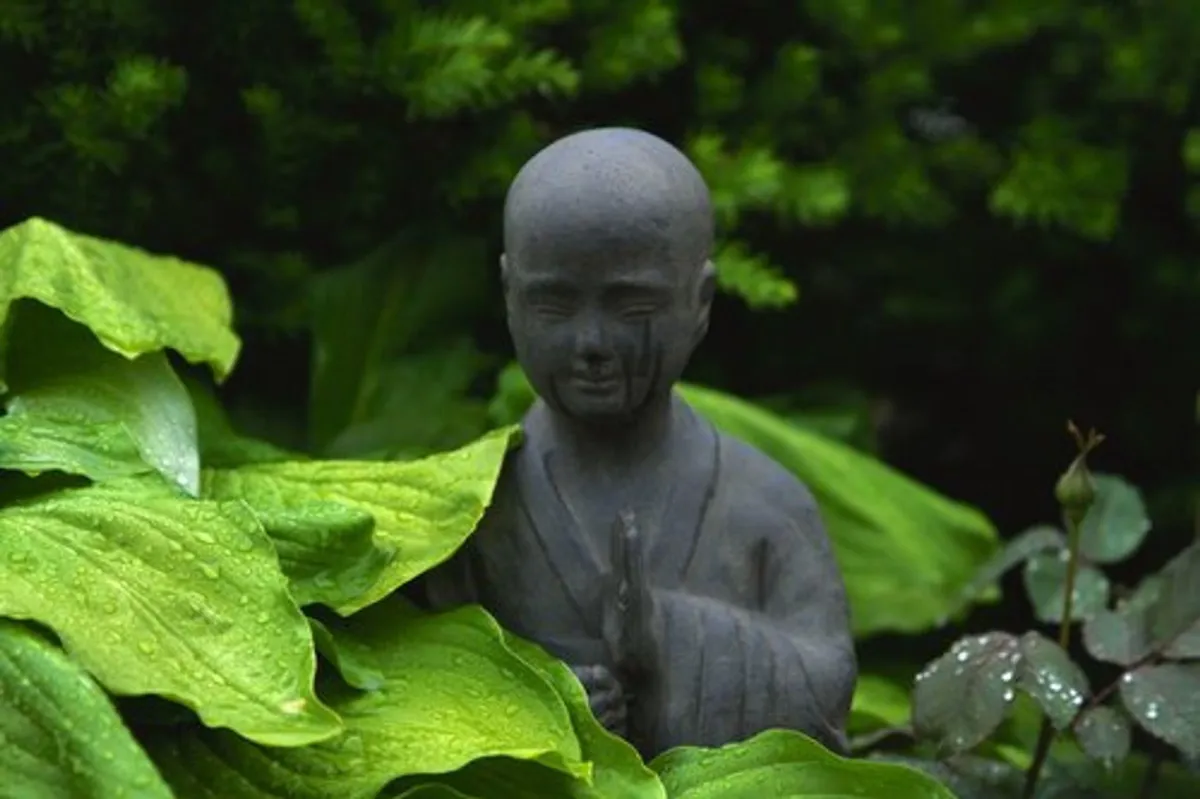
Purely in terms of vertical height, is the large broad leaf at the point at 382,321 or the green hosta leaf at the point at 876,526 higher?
the large broad leaf at the point at 382,321

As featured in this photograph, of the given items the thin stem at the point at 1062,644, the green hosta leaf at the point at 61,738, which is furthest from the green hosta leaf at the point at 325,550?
the thin stem at the point at 1062,644

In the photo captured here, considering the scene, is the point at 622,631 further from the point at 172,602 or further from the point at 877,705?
the point at 877,705

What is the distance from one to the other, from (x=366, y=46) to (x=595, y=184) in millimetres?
854

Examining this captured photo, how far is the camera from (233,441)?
6.48 ft

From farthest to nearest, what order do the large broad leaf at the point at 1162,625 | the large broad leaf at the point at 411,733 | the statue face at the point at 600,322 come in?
1. the large broad leaf at the point at 1162,625
2. the statue face at the point at 600,322
3. the large broad leaf at the point at 411,733

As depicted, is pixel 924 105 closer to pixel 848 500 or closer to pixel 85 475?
pixel 848 500

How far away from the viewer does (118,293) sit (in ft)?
6.19

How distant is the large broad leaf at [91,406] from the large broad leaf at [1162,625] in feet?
2.75

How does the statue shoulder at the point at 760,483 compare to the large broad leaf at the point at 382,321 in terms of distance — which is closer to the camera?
the statue shoulder at the point at 760,483

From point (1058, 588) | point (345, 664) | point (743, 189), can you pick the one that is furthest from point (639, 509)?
point (743, 189)

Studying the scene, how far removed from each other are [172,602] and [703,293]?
20.1 inches

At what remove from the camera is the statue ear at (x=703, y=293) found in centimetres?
167

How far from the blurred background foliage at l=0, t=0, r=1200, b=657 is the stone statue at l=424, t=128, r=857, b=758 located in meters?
0.50

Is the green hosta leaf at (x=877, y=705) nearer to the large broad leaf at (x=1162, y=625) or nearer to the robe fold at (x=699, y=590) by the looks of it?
the large broad leaf at (x=1162, y=625)
